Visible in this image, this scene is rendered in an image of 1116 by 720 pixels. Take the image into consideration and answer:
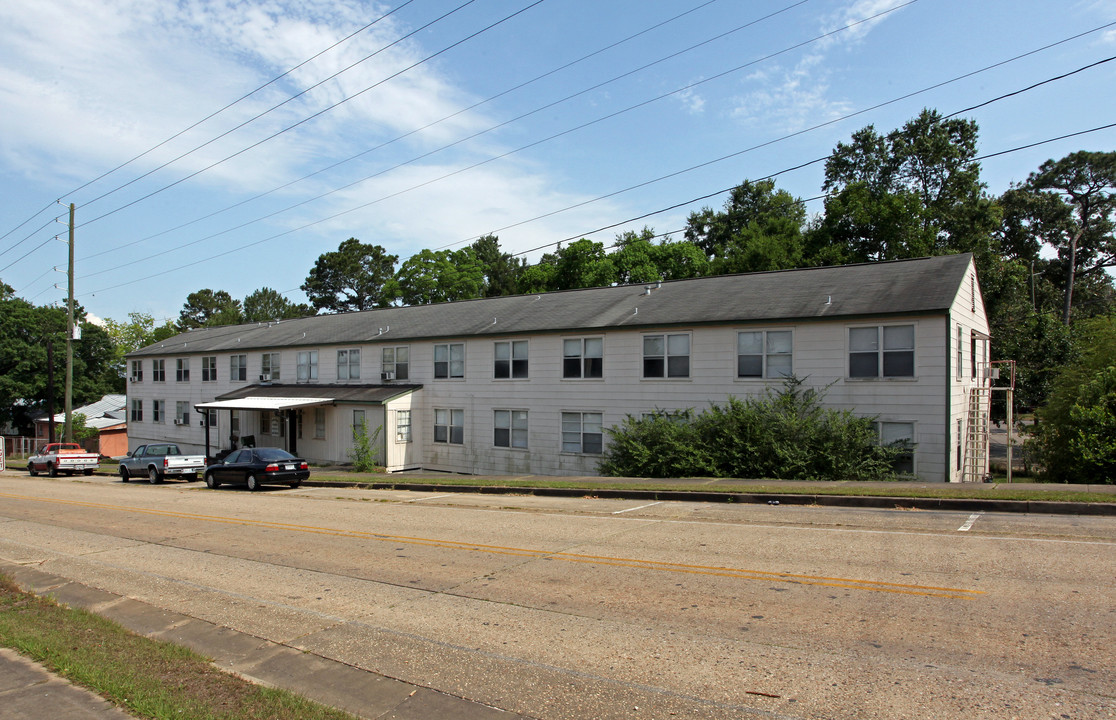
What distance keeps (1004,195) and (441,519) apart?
204 ft

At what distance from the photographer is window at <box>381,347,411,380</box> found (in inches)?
1232

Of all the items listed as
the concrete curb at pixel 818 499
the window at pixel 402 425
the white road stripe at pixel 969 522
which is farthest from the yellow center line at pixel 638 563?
the window at pixel 402 425

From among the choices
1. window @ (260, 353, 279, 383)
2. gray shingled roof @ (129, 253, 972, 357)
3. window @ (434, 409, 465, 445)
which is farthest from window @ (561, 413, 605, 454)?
window @ (260, 353, 279, 383)

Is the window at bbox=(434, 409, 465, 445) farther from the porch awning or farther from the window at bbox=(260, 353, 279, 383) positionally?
the window at bbox=(260, 353, 279, 383)

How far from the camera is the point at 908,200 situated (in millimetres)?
43844

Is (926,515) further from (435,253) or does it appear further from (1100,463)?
(435,253)

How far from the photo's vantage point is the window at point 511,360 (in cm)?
2708

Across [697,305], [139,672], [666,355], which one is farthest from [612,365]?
[139,672]

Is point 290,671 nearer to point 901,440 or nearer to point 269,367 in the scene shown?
point 901,440

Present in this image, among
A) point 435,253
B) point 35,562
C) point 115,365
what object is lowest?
point 35,562

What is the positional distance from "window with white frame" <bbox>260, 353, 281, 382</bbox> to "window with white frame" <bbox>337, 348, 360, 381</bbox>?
5.35m

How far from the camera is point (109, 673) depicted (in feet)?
19.2

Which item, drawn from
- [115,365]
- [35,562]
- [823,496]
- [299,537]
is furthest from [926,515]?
[115,365]

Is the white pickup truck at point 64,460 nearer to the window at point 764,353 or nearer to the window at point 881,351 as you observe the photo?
the window at point 764,353
